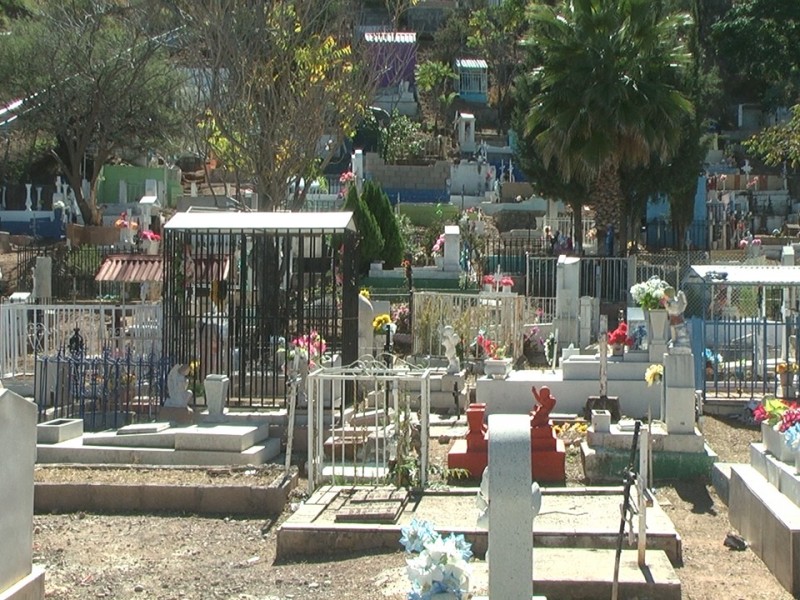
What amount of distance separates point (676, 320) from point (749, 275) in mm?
3806

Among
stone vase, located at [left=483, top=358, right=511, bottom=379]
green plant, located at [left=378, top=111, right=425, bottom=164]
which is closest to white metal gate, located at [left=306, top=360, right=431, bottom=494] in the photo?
stone vase, located at [left=483, top=358, right=511, bottom=379]

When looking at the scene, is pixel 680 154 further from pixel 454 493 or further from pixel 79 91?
pixel 454 493

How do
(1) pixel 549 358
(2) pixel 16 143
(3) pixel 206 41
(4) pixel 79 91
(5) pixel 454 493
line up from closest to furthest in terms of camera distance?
(5) pixel 454 493, (1) pixel 549 358, (3) pixel 206 41, (4) pixel 79 91, (2) pixel 16 143

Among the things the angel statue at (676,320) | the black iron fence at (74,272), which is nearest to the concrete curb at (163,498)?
the angel statue at (676,320)

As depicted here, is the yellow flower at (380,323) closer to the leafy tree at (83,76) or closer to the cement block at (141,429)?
the cement block at (141,429)

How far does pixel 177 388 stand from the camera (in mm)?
13102

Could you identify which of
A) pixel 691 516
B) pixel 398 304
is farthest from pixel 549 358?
pixel 691 516

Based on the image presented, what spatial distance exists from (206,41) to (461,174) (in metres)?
17.4

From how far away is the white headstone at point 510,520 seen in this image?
5270 millimetres

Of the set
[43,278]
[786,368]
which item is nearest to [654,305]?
[786,368]

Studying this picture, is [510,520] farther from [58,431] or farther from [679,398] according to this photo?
[58,431]

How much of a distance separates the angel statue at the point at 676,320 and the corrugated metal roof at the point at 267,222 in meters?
3.94

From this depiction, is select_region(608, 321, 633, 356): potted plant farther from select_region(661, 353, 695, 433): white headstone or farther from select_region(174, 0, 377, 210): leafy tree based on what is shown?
select_region(174, 0, 377, 210): leafy tree

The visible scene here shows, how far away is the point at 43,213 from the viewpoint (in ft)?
112
